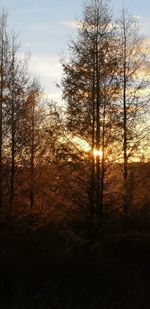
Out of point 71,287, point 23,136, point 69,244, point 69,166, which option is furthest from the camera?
point 23,136

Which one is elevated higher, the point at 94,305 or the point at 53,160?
the point at 53,160

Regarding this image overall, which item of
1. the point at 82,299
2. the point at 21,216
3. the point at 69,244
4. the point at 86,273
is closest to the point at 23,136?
the point at 21,216

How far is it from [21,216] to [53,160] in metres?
3.96

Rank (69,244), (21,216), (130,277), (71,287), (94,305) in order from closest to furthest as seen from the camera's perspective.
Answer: (94,305) → (71,287) → (130,277) → (69,244) → (21,216)

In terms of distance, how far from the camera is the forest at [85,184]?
57.7ft

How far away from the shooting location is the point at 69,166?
22.4m

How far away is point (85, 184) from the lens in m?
22.4

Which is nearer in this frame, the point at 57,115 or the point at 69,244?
the point at 69,244

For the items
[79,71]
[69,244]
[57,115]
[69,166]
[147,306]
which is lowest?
[147,306]

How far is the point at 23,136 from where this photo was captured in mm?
28438

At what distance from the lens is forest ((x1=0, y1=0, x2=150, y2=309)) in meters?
17.6

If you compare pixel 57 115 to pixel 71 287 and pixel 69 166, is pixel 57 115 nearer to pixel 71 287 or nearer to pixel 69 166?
pixel 69 166

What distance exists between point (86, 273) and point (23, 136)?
12090 mm

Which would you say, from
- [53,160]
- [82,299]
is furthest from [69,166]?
[82,299]
